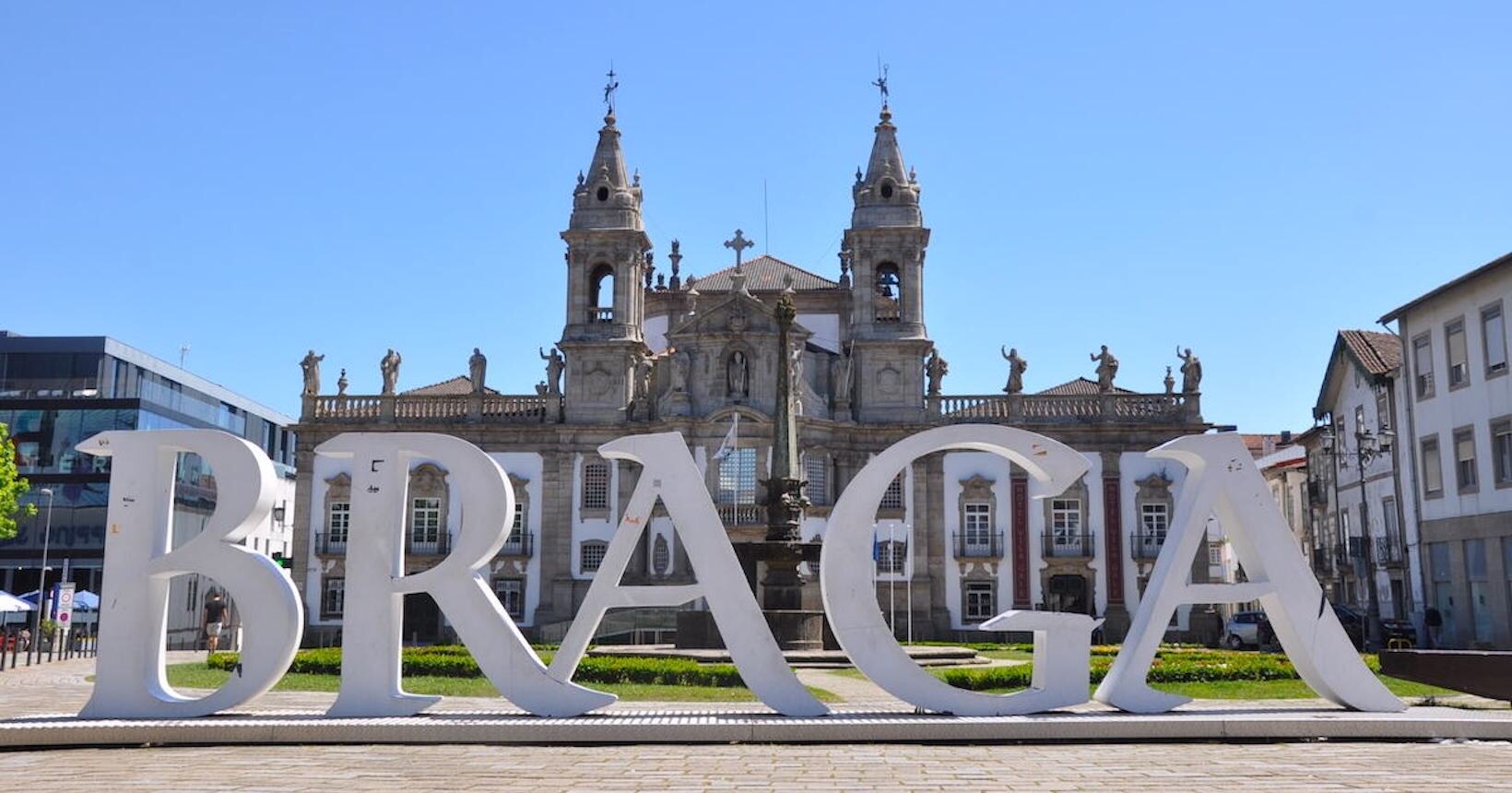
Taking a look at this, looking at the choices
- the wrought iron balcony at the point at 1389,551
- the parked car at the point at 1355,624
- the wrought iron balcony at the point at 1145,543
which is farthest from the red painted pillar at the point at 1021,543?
the wrought iron balcony at the point at 1389,551

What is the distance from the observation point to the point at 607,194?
48.4 metres

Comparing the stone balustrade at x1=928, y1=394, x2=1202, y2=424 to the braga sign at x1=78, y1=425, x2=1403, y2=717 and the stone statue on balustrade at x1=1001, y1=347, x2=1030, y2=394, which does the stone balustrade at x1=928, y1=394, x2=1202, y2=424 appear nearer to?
the stone statue on balustrade at x1=1001, y1=347, x2=1030, y2=394

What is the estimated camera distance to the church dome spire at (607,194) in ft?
158

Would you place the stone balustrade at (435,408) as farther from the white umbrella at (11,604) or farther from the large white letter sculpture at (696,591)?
the large white letter sculpture at (696,591)

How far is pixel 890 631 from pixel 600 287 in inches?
1467

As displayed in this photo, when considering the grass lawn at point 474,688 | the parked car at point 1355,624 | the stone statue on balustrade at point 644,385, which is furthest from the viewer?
the stone statue on balustrade at point 644,385

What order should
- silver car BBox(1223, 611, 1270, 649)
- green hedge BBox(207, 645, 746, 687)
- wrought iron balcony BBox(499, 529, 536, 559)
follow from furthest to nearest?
wrought iron balcony BBox(499, 529, 536, 559), silver car BBox(1223, 611, 1270, 649), green hedge BBox(207, 645, 746, 687)

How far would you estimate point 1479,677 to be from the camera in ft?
47.2

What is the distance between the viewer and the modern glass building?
55.6 meters

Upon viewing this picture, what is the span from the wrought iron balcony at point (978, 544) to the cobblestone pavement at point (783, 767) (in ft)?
106

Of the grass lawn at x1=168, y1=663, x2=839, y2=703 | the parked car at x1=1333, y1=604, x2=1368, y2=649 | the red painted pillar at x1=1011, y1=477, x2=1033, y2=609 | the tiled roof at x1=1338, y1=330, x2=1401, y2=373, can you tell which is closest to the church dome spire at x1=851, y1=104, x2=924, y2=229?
the red painted pillar at x1=1011, y1=477, x2=1033, y2=609

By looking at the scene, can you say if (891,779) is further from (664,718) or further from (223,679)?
(223,679)

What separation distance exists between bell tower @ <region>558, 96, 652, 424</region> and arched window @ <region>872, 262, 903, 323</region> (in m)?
8.90

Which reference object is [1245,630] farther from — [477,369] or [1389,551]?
[477,369]
